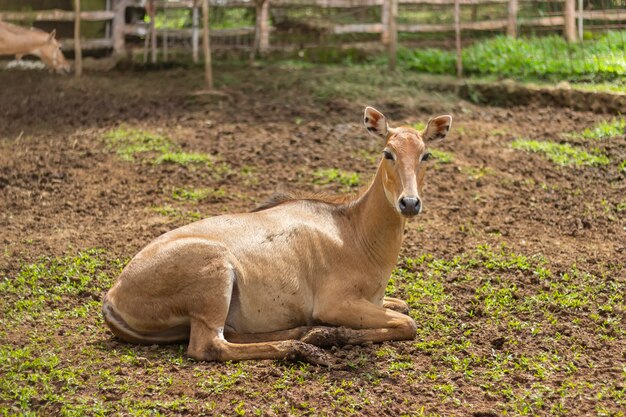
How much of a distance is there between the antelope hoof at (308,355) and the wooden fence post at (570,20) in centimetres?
1222

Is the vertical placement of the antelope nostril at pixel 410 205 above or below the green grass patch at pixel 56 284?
above

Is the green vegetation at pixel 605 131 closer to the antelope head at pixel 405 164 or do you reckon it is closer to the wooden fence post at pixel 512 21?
the antelope head at pixel 405 164

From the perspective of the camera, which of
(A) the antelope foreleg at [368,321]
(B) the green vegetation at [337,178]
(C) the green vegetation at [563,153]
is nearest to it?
(A) the antelope foreleg at [368,321]

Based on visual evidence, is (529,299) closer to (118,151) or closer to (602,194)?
(602,194)

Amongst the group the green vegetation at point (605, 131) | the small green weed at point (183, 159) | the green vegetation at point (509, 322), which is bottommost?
the green vegetation at point (509, 322)

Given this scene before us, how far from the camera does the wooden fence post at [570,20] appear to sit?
17.3 metres

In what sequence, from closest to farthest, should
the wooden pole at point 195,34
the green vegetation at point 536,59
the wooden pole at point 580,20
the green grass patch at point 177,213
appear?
the green grass patch at point 177,213 < the green vegetation at point 536,59 < the wooden pole at point 195,34 < the wooden pole at point 580,20

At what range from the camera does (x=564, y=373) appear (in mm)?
6512

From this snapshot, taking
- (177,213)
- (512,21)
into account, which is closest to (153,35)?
(512,21)

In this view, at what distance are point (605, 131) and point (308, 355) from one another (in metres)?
7.09

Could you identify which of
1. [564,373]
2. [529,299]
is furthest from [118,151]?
[564,373]

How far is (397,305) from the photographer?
7609mm

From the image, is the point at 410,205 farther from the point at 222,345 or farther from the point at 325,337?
the point at 222,345

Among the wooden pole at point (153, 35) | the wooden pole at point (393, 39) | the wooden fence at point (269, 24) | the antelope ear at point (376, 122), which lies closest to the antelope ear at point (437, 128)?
the antelope ear at point (376, 122)
